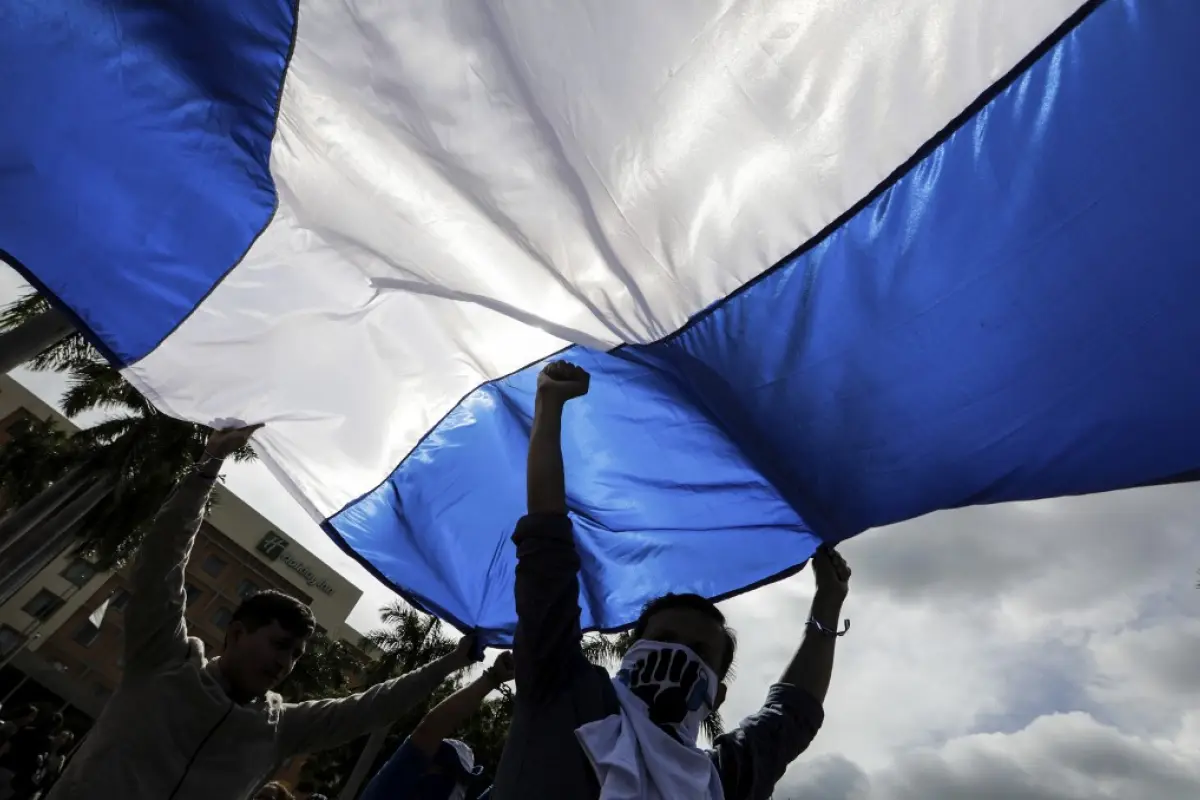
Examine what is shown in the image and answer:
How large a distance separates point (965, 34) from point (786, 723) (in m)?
1.93

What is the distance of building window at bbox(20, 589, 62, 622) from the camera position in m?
39.7

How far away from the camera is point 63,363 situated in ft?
46.5

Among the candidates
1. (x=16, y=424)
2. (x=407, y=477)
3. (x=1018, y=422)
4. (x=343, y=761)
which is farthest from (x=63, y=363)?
(x=16, y=424)

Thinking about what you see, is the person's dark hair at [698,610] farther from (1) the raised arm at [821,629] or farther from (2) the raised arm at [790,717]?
(1) the raised arm at [821,629]

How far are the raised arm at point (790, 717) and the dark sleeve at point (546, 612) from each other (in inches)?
26.1

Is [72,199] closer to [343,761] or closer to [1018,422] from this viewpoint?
[1018,422]

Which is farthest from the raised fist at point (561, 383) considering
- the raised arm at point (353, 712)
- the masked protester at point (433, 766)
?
the raised arm at point (353, 712)

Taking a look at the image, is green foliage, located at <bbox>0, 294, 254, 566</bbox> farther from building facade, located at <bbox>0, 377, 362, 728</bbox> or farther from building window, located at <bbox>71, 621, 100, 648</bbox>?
building window, located at <bbox>71, 621, 100, 648</bbox>

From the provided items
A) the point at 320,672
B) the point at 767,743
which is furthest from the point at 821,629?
the point at 320,672

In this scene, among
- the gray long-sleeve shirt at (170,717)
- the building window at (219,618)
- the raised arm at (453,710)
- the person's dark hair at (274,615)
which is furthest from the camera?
the building window at (219,618)

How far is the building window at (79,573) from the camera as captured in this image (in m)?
41.3

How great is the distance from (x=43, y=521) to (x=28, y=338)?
15473 mm

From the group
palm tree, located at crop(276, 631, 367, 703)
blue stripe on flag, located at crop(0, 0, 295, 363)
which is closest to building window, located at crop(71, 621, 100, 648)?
palm tree, located at crop(276, 631, 367, 703)

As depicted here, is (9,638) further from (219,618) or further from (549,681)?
(549,681)
